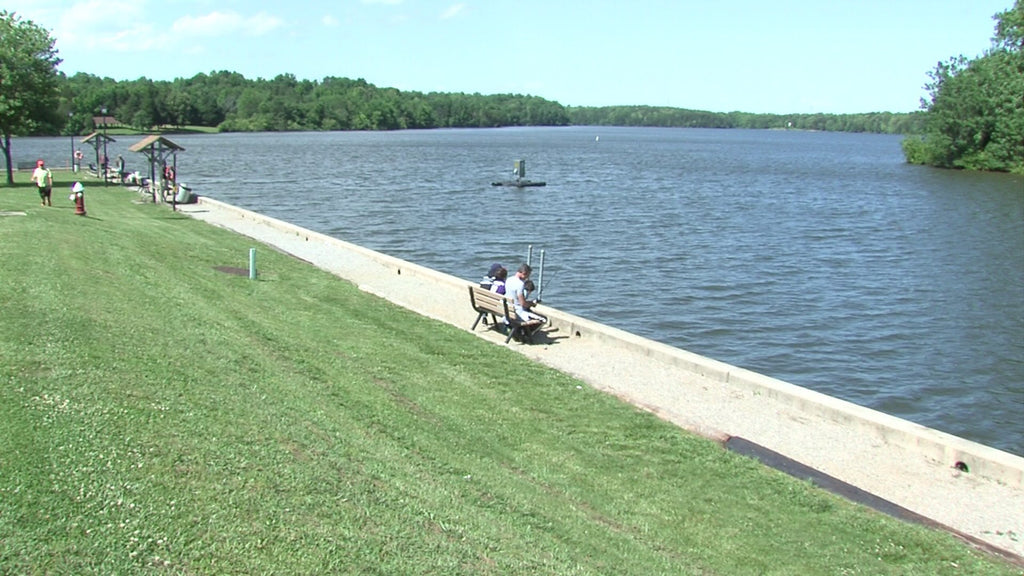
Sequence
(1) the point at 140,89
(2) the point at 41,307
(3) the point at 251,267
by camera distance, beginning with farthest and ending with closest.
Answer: (1) the point at 140,89, (3) the point at 251,267, (2) the point at 41,307

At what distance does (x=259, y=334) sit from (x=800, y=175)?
234ft

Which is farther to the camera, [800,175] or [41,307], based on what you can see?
[800,175]

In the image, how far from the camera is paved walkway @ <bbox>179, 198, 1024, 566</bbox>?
8078 mm

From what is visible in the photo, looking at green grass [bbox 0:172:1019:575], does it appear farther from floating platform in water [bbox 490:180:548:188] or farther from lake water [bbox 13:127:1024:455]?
floating platform in water [bbox 490:180:548:188]

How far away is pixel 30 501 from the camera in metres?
4.90

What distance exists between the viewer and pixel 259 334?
10.6 metres

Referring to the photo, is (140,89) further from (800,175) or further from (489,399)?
(489,399)

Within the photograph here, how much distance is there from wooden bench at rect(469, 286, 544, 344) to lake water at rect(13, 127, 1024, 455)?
417 centimetres

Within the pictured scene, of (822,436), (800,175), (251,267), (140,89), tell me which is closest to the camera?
(822,436)

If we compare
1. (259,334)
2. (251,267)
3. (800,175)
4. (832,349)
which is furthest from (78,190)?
(800,175)

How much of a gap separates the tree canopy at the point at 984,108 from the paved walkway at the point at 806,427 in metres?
69.5

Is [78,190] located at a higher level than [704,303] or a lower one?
higher

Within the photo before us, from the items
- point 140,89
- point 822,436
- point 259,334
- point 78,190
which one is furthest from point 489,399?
point 140,89

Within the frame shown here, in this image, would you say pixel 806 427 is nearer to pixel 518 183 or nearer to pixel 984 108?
pixel 518 183
